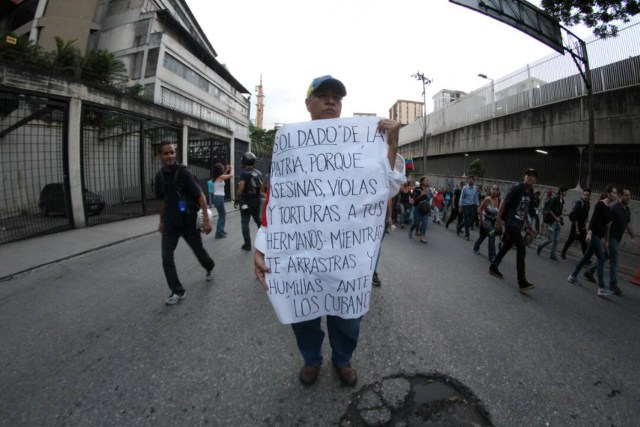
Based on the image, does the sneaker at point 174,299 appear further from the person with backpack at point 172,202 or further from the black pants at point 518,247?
the black pants at point 518,247

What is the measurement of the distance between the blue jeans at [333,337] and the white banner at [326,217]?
12 centimetres

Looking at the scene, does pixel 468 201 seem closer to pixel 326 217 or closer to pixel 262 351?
pixel 262 351

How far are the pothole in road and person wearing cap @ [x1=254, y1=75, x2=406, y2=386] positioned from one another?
0.20m

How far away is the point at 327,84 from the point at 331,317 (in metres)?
1.52

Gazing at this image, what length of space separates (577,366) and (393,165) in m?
2.28

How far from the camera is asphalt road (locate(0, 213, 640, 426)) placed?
1933 millimetres

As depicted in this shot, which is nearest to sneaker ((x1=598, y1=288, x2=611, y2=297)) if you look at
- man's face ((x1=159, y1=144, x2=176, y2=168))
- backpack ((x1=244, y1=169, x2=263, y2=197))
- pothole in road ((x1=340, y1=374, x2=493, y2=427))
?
pothole in road ((x1=340, y1=374, x2=493, y2=427))

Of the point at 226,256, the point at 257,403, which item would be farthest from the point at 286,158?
the point at 226,256

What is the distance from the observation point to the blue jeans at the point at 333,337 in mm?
2006

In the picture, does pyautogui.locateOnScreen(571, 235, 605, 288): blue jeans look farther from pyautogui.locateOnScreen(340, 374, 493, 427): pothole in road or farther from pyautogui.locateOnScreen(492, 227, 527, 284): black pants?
pyautogui.locateOnScreen(340, 374, 493, 427): pothole in road

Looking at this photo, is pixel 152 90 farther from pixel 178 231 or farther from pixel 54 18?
pixel 178 231

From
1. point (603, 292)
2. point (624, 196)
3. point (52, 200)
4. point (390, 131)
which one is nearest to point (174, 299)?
point (390, 131)

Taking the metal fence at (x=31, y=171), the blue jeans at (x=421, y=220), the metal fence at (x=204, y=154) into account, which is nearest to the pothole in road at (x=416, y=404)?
the blue jeans at (x=421, y=220)

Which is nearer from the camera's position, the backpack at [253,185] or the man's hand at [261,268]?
the man's hand at [261,268]
